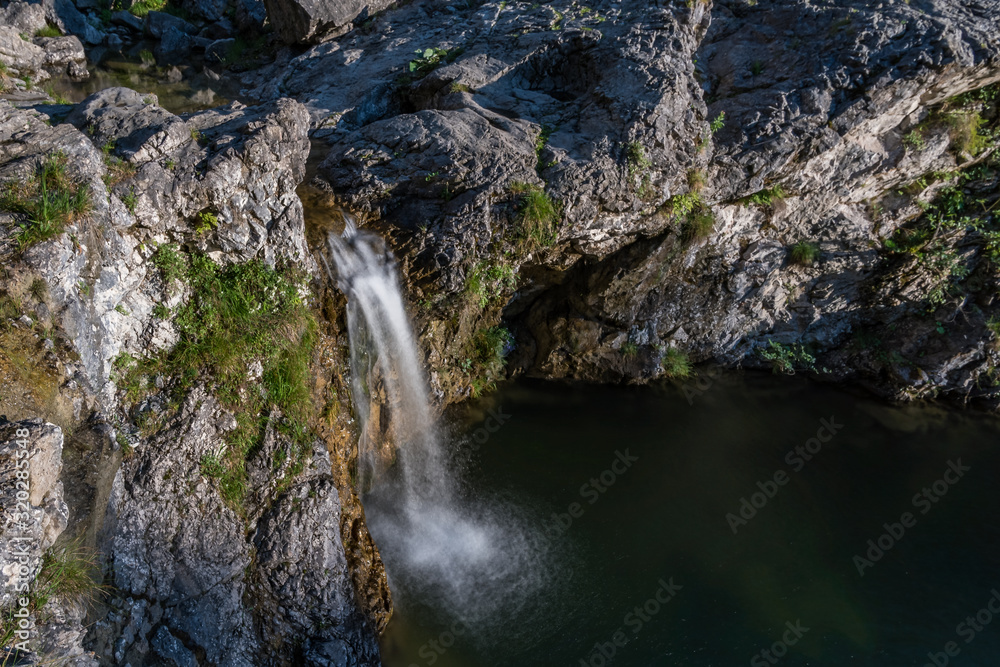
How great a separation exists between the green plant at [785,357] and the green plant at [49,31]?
15.4 meters

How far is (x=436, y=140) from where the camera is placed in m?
6.75

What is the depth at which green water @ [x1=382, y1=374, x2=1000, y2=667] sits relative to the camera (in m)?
5.79

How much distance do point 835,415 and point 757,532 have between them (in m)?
3.75

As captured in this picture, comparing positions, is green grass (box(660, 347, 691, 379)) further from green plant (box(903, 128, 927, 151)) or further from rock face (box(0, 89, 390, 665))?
rock face (box(0, 89, 390, 665))

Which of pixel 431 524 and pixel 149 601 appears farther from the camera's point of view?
pixel 431 524

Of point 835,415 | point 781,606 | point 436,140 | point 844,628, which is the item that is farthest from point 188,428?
point 835,415

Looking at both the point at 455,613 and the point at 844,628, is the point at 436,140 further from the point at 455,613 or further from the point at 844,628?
the point at 844,628

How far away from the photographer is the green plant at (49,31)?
35.9 feet

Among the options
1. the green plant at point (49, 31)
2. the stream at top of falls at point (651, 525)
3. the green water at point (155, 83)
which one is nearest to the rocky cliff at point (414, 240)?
the green plant at point (49, 31)

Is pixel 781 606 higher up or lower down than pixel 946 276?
lower down

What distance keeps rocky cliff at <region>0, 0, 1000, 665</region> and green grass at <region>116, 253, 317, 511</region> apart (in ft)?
0.09

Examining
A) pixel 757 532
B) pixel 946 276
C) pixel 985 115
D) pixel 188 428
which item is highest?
pixel 188 428

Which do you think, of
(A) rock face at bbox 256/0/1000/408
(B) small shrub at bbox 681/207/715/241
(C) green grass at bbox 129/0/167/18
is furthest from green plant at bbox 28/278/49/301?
(C) green grass at bbox 129/0/167/18

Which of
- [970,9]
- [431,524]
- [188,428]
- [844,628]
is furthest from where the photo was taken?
[970,9]
